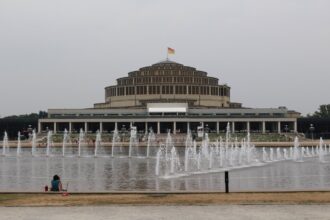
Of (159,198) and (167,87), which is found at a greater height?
(167,87)

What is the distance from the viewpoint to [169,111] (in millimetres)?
143250

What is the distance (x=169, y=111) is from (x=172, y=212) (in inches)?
4949

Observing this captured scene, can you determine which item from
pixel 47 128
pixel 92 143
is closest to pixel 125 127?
pixel 47 128

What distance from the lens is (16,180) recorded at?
106 ft

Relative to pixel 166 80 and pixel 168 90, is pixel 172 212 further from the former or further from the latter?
pixel 166 80

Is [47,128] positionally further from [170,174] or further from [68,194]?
[68,194]

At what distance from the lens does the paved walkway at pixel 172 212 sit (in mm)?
16719

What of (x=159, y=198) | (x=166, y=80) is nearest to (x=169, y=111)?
(x=166, y=80)

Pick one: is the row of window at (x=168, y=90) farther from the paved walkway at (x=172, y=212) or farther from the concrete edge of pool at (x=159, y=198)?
the paved walkway at (x=172, y=212)

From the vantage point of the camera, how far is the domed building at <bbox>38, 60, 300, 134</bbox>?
14200 cm

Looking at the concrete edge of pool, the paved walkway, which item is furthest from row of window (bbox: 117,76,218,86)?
the paved walkway

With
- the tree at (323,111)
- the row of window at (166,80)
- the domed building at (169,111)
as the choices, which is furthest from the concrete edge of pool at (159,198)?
the tree at (323,111)

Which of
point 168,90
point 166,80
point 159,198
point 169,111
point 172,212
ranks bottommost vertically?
point 172,212

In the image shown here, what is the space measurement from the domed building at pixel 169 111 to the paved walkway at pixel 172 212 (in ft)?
392
